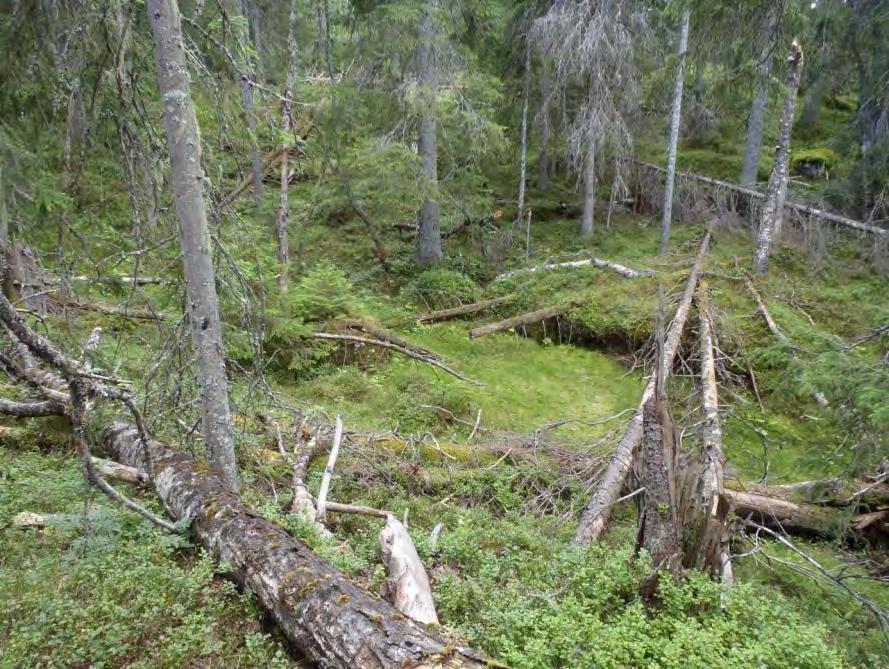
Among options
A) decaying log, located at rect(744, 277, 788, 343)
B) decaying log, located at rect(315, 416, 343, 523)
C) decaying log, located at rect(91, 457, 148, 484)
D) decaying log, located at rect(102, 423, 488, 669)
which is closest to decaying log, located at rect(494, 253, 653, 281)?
decaying log, located at rect(744, 277, 788, 343)

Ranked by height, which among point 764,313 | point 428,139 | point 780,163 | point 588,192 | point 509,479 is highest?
point 428,139

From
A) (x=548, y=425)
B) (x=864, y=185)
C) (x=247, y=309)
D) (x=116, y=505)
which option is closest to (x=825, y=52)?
(x=864, y=185)

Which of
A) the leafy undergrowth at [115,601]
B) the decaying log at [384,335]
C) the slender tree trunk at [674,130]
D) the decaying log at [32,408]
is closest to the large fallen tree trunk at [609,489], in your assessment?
the leafy undergrowth at [115,601]

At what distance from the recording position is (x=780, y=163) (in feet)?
35.0

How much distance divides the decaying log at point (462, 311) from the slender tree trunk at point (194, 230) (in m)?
7.38

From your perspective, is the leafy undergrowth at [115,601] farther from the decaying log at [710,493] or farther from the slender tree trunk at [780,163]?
the slender tree trunk at [780,163]

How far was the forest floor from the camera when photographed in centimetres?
286

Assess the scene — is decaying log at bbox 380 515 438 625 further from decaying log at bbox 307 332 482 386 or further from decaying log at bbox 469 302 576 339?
decaying log at bbox 469 302 576 339

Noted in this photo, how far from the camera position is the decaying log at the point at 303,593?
254 cm

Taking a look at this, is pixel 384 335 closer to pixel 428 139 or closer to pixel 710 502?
pixel 428 139

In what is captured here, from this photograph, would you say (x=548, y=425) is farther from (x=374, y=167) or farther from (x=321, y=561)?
(x=374, y=167)

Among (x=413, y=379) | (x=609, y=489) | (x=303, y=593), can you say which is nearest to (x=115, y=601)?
(x=303, y=593)

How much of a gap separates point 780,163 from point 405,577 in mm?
11321

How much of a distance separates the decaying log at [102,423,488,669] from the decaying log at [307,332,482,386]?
5.13 m
